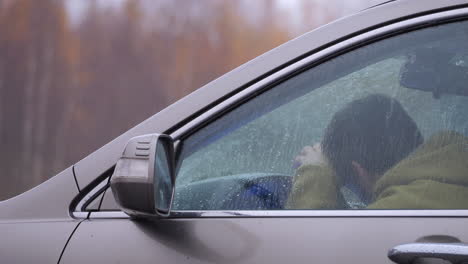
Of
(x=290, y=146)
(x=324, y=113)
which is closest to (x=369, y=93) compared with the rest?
(x=324, y=113)

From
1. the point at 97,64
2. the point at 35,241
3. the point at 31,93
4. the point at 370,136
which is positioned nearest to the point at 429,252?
the point at 370,136

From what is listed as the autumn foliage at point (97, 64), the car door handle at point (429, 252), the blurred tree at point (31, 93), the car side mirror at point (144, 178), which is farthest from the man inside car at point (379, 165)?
the blurred tree at point (31, 93)

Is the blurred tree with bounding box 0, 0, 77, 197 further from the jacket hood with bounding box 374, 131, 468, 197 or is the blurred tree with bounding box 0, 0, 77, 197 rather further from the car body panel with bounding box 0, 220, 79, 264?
the jacket hood with bounding box 374, 131, 468, 197

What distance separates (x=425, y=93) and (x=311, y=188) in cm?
32

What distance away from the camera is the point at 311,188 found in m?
1.36

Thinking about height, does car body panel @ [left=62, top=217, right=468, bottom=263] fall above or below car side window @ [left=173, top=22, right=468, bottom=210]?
below

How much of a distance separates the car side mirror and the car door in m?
0.08

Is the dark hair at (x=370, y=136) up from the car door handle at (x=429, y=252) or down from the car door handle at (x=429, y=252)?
up

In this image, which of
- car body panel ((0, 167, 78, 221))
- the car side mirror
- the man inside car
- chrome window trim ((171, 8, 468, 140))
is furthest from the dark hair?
car body panel ((0, 167, 78, 221))

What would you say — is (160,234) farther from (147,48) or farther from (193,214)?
(147,48)

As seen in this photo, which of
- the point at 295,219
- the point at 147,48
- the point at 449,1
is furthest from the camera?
the point at 147,48

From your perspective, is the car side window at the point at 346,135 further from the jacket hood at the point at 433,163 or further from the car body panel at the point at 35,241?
the car body panel at the point at 35,241

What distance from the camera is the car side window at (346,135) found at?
132 cm

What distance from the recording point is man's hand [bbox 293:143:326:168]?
1.38 meters
